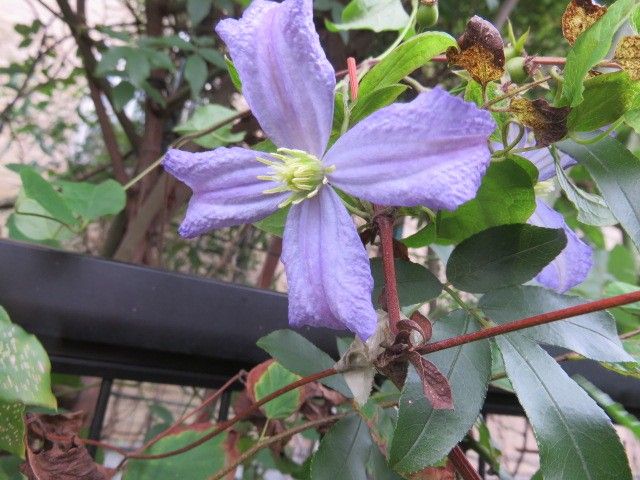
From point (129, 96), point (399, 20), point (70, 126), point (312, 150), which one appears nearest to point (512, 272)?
point (312, 150)

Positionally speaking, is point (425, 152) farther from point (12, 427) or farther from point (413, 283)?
point (12, 427)

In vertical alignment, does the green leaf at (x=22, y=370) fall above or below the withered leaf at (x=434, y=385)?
below

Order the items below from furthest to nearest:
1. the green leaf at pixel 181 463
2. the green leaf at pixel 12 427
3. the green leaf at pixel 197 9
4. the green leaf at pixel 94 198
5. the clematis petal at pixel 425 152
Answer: the green leaf at pixel 197 9
the green leaf at pixel 94 198
the green leaf at pixel 181 463
the green leaf at pixel 12 427
the clematis petal at pixel 425 152

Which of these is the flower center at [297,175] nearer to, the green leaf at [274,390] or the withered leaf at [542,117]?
the withered leaf at [542,117]

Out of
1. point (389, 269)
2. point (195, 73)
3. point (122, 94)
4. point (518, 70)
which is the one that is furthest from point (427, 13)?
point (122, 94)

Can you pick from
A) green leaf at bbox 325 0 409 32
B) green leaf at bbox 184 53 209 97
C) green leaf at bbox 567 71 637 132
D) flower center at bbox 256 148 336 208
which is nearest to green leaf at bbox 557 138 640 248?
green leaf at bbox 567 71 637 132

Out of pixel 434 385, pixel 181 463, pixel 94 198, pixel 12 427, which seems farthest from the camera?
pixel 94 198

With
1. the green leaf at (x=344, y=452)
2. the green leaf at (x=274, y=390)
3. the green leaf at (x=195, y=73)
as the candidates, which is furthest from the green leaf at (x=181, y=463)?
the green leaf at (x=195, y=73)
